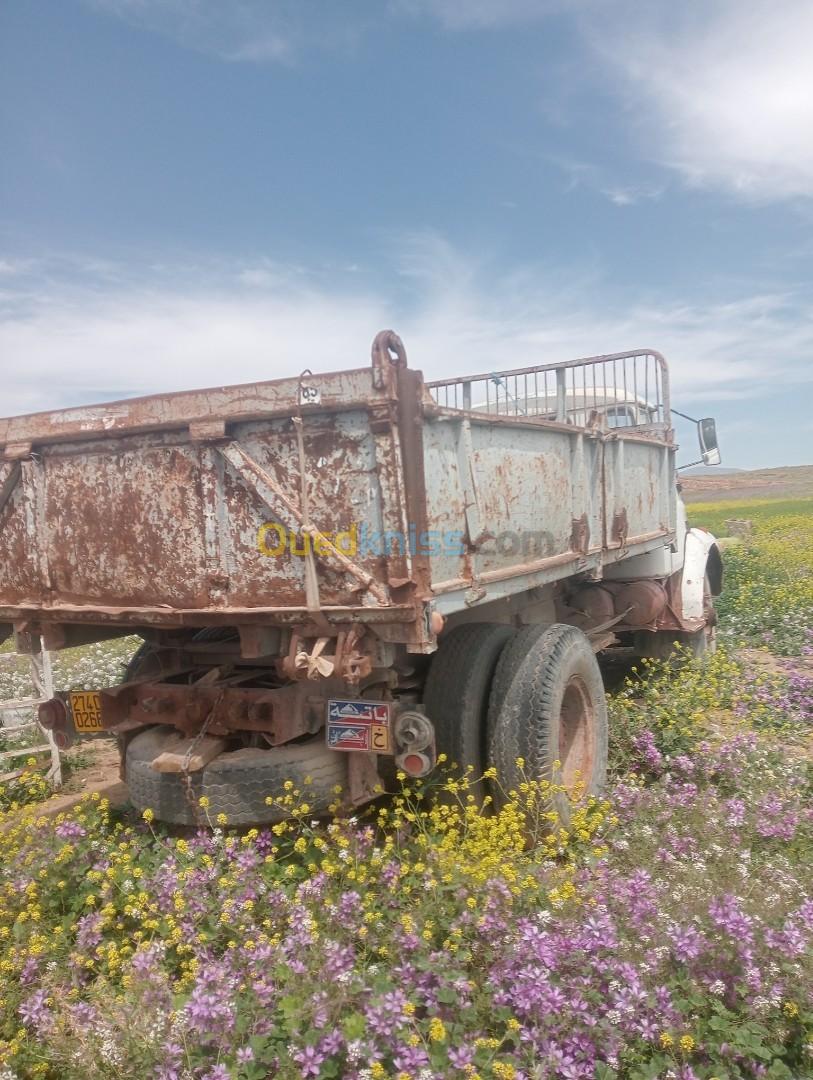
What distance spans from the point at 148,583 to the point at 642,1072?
8.26ft

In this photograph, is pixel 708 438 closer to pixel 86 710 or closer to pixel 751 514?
pixel 86 710

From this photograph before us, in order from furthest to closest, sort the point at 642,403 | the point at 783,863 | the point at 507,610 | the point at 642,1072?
the point at 642,403 < the point at 507,610 < the point at 783,863 < the point at 642,1072

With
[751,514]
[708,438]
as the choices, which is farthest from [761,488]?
[708,438]

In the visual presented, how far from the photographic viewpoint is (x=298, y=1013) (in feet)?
7.45

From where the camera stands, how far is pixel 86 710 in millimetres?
3896

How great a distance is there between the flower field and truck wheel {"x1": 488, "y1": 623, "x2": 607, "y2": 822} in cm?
17

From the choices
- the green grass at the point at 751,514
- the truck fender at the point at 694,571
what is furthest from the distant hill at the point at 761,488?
the truck fender at the point at 694,571

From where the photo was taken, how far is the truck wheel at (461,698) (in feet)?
12.3

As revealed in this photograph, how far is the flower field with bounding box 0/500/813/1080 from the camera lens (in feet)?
7.25

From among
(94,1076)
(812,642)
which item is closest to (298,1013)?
(94,1076)

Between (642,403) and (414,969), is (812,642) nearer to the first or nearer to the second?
(642,403)

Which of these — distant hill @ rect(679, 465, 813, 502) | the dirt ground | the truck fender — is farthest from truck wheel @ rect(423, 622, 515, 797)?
distant hill @ rect(679, 465, 813, 502)

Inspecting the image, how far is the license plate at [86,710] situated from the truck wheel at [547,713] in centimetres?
192

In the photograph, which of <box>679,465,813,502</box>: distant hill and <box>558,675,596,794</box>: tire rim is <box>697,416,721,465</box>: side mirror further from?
<box>679,465,813,502</box>: distant hill
